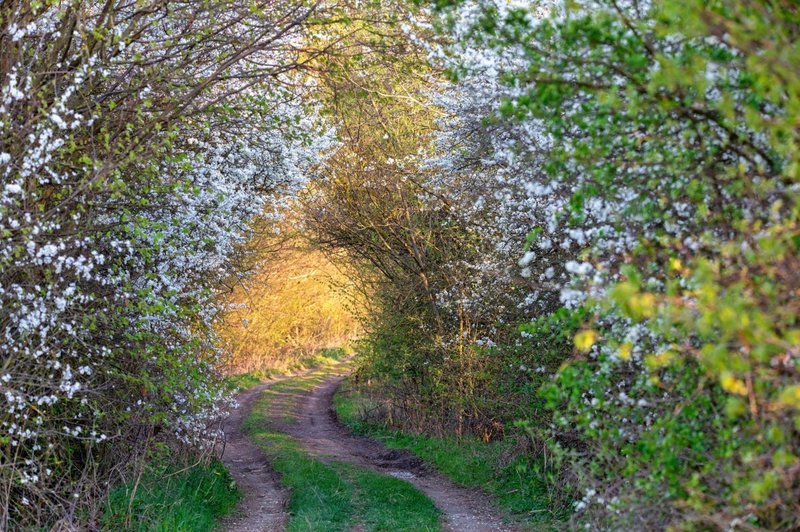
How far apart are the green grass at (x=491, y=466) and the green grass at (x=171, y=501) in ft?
12.9

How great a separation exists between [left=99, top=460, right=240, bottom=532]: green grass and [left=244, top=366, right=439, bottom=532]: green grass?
1038 mm

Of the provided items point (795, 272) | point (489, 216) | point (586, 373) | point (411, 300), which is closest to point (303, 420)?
point (411, 300)

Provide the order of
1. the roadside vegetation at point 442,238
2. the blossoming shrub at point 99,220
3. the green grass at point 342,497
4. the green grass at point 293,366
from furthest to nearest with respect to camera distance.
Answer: the green grass at point 293,366, the green grass at point 342,497, the blossoming shrub at point 99,220, the roadside vegetation at point 442,238

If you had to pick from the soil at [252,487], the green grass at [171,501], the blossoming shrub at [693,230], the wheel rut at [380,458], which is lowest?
the wheel rut at [380,458]

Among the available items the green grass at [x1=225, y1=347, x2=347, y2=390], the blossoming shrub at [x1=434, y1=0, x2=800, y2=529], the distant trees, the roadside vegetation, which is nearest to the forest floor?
the roadside vegetation

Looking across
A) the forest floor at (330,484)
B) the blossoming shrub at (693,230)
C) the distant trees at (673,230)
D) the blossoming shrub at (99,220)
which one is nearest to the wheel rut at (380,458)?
the forest floor at (330,484)

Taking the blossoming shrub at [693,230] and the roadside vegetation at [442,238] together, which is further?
the roadside vegetation at [442,238]

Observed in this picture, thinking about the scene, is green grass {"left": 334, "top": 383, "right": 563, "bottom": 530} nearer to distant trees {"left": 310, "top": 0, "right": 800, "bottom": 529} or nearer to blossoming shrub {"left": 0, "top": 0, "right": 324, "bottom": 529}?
distant trees {"left": 310, "top": 0, "right": 800, "bottom": 529}

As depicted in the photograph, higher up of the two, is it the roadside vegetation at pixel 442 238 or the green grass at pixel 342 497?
the roadside vegetation at pixel 442 238

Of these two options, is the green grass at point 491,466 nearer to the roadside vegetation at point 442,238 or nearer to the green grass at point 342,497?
the roadside vegetation at point 442,238

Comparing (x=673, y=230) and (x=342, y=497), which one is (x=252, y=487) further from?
(x=673, y=230)

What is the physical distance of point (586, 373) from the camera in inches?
212

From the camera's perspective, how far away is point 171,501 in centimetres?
1093

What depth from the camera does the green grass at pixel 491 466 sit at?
39.2 feet
